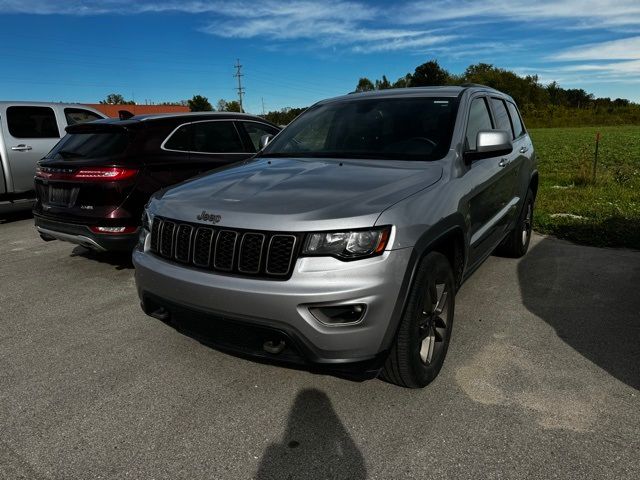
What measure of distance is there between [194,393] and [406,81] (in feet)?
283

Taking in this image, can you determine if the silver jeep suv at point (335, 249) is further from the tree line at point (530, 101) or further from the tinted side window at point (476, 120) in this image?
the tree line at point (530, 101)

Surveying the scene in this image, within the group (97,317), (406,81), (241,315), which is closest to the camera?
(241,315)

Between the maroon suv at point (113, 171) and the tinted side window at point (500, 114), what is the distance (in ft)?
9.55

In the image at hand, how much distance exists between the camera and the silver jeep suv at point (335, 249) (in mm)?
2256

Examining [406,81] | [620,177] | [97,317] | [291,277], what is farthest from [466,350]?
[406,81]

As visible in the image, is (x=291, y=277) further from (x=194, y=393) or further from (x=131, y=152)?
(x=131, y=152)

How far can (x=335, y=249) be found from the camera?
2.27 meters

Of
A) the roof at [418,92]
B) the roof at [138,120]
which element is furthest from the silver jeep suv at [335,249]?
the roof at [138,120]

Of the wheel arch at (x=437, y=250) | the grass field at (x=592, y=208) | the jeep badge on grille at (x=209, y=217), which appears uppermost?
the jeep badge on grille at (x=209, y=217)

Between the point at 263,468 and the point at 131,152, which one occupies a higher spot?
the point at 131,152

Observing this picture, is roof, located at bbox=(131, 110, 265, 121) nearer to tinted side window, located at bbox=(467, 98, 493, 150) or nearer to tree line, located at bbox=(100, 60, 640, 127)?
tinted side window, located at bbox=(467, 98, 493, 150)

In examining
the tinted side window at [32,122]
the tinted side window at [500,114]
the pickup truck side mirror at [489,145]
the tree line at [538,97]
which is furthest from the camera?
the tree line at [538,97]

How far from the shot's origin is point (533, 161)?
5469 mm

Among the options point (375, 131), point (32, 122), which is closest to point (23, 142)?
point (32, 122)
